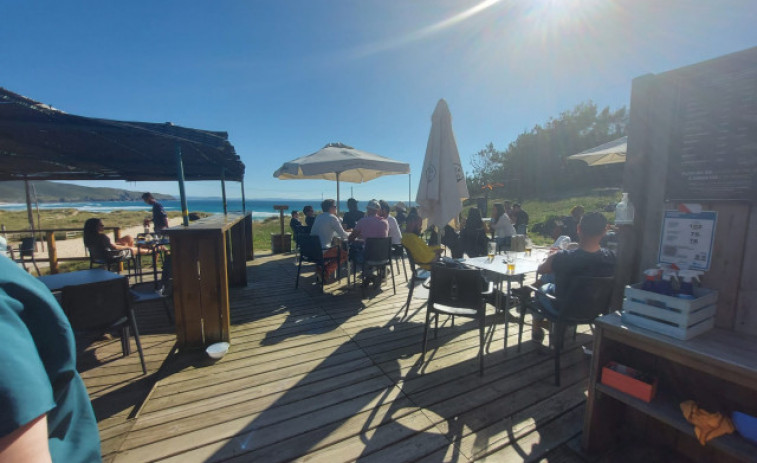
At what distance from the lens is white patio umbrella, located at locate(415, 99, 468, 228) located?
371cm

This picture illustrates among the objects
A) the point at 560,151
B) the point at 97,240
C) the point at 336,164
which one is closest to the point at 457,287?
the point at 336,164

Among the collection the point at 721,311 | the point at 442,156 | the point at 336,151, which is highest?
the point at 336,151

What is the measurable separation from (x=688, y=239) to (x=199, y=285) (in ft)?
12.3

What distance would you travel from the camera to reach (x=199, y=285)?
9.52 feet

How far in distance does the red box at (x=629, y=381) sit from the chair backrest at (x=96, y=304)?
144 inches

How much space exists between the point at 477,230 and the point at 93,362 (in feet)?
16.8

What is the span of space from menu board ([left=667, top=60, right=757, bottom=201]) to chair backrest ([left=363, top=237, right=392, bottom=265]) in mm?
3261

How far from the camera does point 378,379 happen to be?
2.52 m

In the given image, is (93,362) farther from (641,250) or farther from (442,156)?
(641,250)

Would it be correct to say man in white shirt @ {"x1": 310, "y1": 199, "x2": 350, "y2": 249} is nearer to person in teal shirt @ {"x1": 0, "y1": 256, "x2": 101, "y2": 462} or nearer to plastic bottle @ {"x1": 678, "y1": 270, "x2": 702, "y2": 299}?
plastic bottle @ {"x1": 678, "y1": 270, "x2": 702, "y2": 299}

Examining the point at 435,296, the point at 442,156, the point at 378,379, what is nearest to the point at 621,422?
the point at 435,296

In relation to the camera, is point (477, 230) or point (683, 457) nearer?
point (683, 457)

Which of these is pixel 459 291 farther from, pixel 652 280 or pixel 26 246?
pixel 26 246

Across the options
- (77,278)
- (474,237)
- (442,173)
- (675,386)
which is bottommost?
(675,386)
